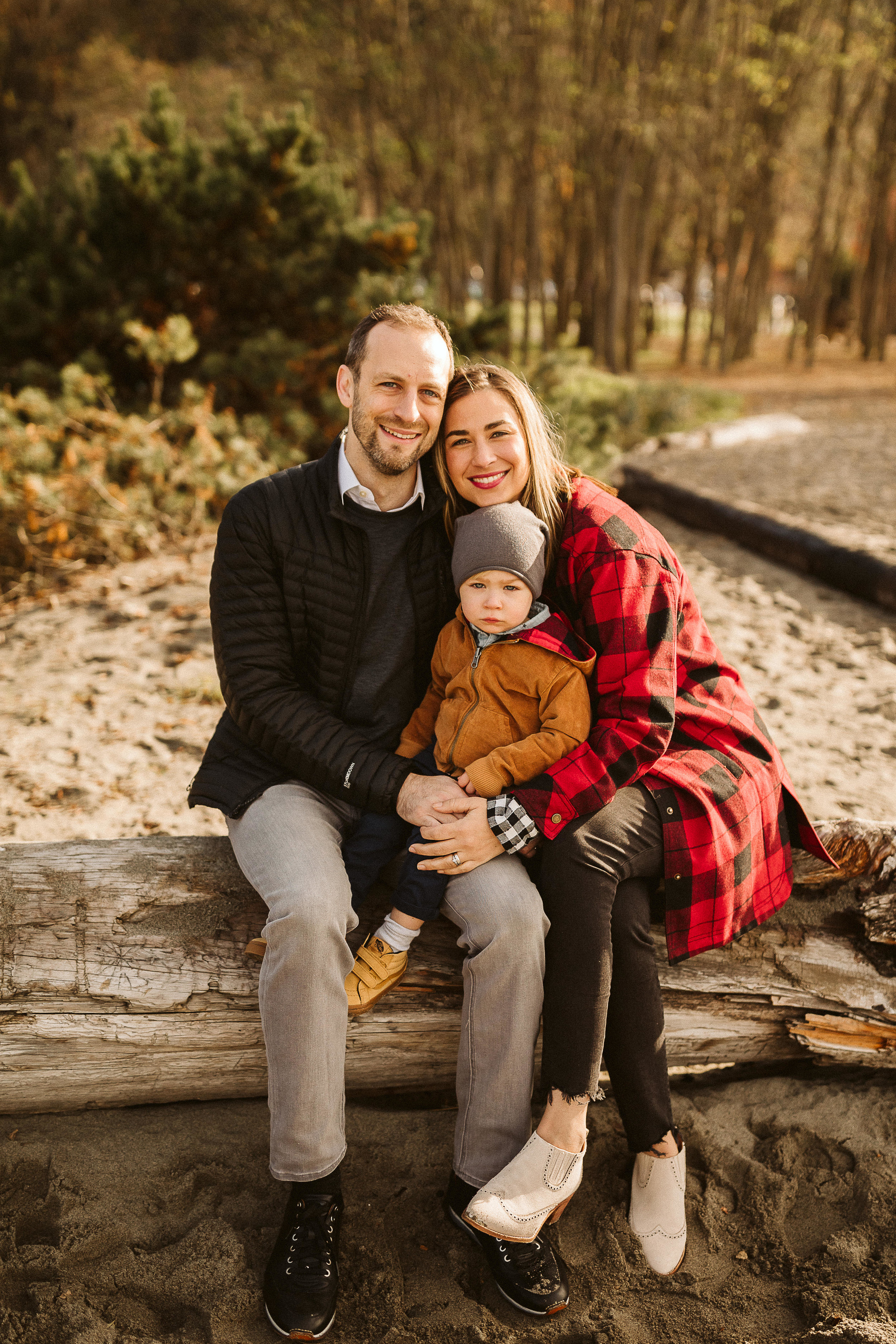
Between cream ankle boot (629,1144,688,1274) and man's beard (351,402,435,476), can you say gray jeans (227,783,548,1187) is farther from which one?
man's beard (351,402,435,476)

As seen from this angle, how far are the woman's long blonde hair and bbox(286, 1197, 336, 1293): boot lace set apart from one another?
175 cm

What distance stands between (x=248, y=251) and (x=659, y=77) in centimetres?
1124

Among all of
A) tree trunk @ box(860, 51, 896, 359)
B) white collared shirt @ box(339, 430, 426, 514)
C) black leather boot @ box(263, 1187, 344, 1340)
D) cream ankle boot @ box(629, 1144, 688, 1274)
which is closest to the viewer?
black leather boot @ box(263, 1187, 344, 1340)

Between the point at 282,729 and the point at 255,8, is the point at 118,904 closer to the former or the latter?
the point at 282,729

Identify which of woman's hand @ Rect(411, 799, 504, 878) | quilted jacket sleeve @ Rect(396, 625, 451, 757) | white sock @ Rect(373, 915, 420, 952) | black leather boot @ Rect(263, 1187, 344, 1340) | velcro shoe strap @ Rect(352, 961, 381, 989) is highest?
quilted jacket sleeve @ Rect(396, 625, 451, 757)

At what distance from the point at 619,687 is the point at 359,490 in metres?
0.93

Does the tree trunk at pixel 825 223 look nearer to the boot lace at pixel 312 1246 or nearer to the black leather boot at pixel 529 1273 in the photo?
the black leather boot at pixel 529 1273

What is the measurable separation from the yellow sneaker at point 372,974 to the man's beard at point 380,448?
1.30 meters

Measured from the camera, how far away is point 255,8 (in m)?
17.7

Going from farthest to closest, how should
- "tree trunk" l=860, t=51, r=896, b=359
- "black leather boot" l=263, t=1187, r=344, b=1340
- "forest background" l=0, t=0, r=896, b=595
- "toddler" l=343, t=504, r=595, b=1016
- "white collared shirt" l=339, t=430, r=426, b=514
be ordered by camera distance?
1. "tree trunk" l=860, t=51, r=896, b=359
2. "forest background" l=0, t=0, r=896, b=595
3. "white collared shirt" l=339, t=430, r=426, b=514
4. "toddler" l=343, t=504, r=595, b=1016
5. "black leather boot" l=263, t=1187, r=344, b=1340

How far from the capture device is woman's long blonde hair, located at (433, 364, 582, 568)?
2.62 metres

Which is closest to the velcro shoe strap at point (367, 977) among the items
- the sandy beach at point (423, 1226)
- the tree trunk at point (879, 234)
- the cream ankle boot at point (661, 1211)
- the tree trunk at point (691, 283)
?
the sandy beach at point (423, 1226)

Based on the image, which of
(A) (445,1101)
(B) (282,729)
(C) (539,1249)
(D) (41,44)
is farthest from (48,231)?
(D) (41,44)

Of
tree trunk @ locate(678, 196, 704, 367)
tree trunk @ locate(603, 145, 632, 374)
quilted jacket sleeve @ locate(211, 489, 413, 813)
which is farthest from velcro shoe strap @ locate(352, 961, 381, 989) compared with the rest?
tree trunk @ locate(678, 196, 704, 367)
